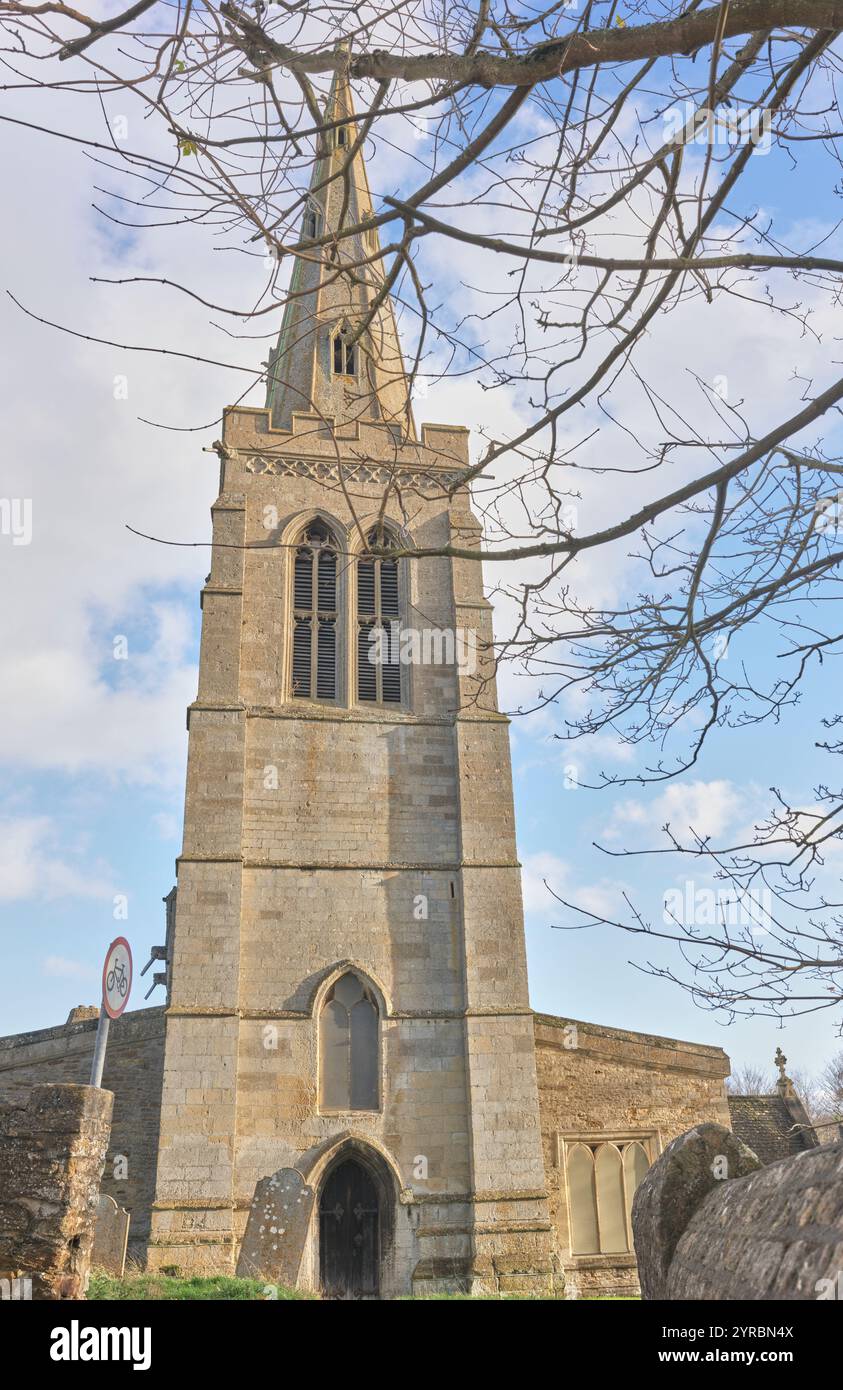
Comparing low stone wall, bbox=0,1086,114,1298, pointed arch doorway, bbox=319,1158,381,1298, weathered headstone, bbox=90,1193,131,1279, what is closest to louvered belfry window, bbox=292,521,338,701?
pointed arch doorway, bbox=319,1158,381,1298

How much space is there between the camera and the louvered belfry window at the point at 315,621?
1888 cm

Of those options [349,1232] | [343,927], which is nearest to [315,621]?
[343,927]

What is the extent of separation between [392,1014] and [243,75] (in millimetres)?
14441

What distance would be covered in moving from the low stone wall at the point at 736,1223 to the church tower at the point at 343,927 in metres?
10.9

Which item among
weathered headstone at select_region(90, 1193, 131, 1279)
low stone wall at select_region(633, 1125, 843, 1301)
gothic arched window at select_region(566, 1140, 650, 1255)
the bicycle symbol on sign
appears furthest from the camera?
gothic arched window at select_region(566, 1140, 650, 1255)

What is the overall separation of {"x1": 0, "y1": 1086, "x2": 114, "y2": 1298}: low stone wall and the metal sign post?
9.12 ft

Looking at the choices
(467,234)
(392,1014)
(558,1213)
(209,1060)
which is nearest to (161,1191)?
(209,1060)

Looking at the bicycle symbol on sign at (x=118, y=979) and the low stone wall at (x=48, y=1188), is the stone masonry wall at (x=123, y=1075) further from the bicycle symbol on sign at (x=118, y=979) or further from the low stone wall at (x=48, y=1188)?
the low stone wall at (x=48, y=1188)

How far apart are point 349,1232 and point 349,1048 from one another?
2.44 meters

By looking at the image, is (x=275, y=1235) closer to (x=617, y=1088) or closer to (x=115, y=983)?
(x=115, y=983)

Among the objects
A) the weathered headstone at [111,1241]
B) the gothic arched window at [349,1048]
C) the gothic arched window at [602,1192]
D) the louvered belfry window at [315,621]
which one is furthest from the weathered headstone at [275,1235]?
the louvered belfry window at [315,621]

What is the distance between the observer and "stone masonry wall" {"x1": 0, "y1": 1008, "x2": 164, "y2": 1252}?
15.9 meters

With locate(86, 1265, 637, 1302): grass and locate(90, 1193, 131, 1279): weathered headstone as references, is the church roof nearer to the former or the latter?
locate(86, 1265, 637, 1302): grass

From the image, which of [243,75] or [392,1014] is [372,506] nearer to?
[392,1014]
